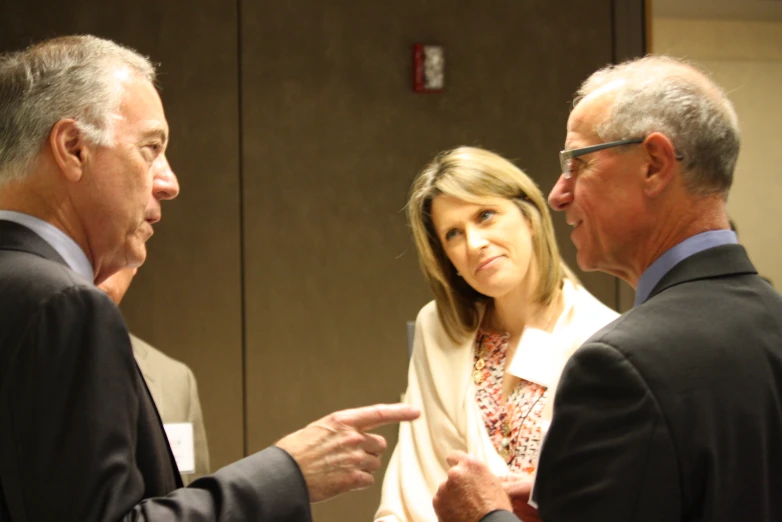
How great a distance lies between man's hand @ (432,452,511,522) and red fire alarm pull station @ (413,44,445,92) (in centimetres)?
270

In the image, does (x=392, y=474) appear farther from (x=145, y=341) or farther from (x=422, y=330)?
(x=145, y=341)

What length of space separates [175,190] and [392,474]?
1.20m

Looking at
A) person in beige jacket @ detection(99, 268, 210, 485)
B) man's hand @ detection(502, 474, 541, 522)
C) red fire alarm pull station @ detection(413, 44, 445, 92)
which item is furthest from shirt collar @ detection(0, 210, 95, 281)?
red fire alarm pull station @ detection(413, 44, 445, 92)

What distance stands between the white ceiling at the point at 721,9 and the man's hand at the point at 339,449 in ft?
10.9

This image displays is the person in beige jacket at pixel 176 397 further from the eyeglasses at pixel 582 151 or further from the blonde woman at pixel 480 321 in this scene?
→ the eyeglasses at pixel 582 151

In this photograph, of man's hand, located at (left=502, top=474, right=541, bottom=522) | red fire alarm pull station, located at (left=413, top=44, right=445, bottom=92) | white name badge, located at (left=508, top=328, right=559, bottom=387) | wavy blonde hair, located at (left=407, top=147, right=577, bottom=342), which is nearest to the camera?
man's hand, located at (left=502, top=474, right=541, bottom=522)

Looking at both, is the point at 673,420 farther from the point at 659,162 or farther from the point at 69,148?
the point at 69,148

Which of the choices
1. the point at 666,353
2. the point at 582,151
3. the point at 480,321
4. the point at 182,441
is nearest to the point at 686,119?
the point at 582,151

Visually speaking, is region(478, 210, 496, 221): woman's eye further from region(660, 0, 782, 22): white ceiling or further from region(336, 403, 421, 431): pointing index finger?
region(660, 0, 782, 22): white ceiling

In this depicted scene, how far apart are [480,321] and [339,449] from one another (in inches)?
50.3

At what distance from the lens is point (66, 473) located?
48.8 inches

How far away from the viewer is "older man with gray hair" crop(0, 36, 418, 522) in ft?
4.10

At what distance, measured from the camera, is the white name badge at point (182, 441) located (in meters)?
3.41

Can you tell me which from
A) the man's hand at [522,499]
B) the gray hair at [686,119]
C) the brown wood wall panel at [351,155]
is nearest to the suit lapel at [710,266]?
the gray hair at [686,119]
